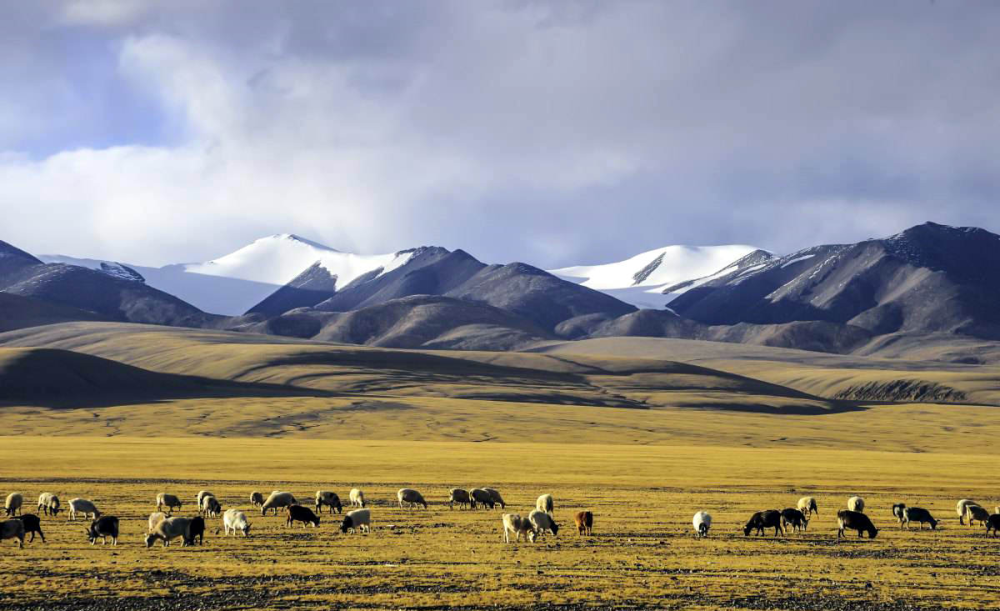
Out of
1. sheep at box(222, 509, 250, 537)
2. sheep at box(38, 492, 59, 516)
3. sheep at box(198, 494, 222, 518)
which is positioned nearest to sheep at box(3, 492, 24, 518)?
sheep at box(38, 492, 59, 516)

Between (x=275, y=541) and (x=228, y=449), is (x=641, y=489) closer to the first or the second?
(x=275, y=541)

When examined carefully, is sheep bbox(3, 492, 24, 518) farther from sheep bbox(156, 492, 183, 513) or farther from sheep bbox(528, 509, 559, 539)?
sheep bbox(528, 509, 559, 539)

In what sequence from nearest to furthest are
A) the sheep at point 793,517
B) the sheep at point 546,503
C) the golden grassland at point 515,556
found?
the golden grassland at point 515,556, the sheep at point 793,517, the sheep at point 546,503

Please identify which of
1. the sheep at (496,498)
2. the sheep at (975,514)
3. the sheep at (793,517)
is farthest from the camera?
the sheep at (496,498)

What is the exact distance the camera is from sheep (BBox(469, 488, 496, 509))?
3875 cm

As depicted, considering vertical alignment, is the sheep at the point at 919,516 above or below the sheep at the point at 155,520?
below

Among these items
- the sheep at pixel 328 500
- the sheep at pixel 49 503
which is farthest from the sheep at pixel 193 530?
the sheep at pixel 49 503

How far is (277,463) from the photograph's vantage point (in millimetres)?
65250

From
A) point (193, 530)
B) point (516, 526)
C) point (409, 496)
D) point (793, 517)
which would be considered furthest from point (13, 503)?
point (793, 517)

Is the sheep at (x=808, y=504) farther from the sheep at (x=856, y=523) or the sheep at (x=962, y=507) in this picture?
the sheep at (x=856, y=523)

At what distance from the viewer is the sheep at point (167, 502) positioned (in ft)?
118

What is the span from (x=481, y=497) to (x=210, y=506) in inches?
396

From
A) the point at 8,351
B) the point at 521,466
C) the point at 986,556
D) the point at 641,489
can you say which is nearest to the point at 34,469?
the point at 521,466

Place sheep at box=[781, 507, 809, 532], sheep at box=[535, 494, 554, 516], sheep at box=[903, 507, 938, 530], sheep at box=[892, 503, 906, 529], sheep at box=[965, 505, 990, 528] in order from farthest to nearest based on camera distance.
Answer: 1. sheep at box=[535, 494, 554, 516]
2. sheep at box=[892, 503, 906, 529]
3. sheep at box=[965, 505, 990, 528]
4. sheep at box=[903, 507, 938, 530]
5. sheep at box=[781, 507, 809, 532]
